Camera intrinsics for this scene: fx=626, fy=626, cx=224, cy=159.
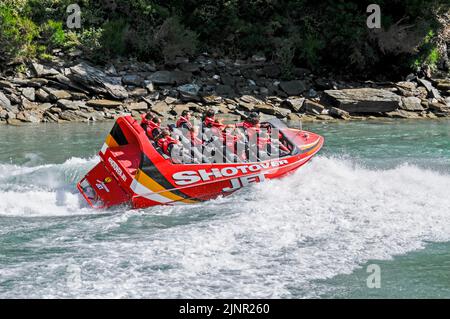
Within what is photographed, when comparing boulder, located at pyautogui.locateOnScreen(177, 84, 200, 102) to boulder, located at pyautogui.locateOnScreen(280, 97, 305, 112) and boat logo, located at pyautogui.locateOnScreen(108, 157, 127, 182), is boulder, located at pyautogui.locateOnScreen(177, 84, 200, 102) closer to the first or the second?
boulder, located at pyautogui.locateOnScreen(280, 97, 305, 112)

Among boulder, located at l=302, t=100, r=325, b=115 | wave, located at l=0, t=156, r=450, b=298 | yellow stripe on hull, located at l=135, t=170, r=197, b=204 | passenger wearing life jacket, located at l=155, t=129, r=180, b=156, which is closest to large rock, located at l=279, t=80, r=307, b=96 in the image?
boulder, located at l=302, t=100, r=325, b=115

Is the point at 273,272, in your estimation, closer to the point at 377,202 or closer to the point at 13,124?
the point at 377,202

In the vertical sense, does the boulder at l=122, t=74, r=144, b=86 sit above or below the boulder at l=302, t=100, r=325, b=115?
above

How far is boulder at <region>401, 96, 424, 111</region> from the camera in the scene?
24.0 m

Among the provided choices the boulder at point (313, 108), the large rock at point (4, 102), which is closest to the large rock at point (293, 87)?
the boulder at point (313, 108)

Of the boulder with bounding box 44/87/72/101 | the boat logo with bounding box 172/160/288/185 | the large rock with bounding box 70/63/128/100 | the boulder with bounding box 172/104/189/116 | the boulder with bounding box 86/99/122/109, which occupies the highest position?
the large rock with bounding box 70/63/128/100

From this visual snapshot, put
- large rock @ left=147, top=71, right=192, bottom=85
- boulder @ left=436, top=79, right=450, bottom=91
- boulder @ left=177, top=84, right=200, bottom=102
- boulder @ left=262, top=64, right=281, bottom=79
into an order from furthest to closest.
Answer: boulder @ left=262, top=64, right=281, bottom=79, boulder @ left=436, top=79, right=450, bottom=91, large rock @ left=147, top=71, right=192, bottom=85, boulder @ left=177, top=84, right=200, bottom=102

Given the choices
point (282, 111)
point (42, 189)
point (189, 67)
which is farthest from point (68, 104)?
point (42, 189)

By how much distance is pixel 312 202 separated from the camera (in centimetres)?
1130

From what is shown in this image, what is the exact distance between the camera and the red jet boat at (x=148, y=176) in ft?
35.5

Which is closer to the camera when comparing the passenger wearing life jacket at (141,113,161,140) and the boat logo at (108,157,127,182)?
the boat logo at (108,157,127,182)

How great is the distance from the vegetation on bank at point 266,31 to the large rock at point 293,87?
1056 mm

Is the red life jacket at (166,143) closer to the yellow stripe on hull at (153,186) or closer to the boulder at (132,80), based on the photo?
the yellow stripe on hull at (153,186)

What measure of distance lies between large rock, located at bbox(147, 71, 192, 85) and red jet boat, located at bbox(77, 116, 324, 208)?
1287 centimetres
